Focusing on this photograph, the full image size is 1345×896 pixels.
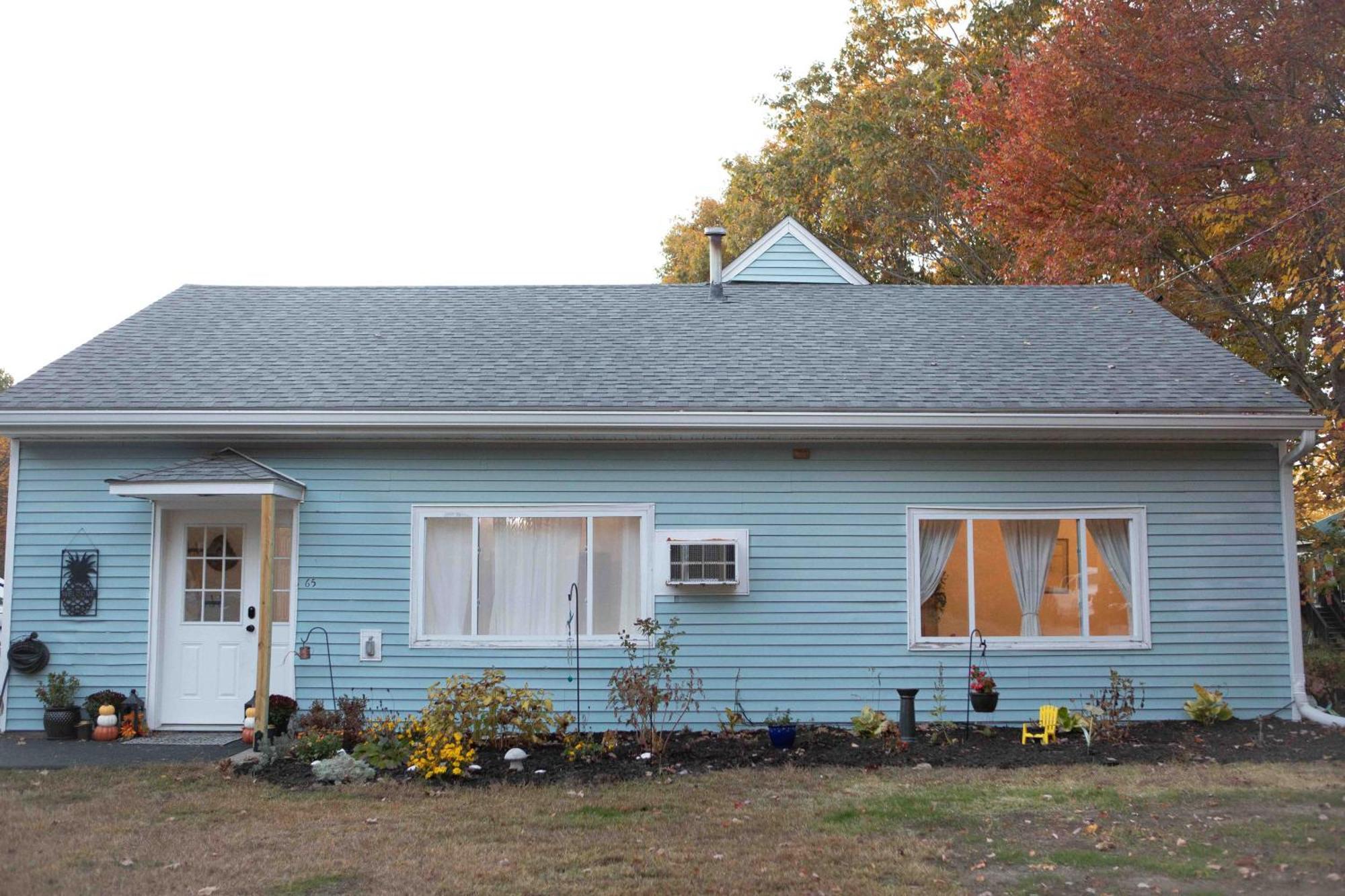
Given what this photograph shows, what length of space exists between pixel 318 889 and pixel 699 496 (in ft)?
16.0

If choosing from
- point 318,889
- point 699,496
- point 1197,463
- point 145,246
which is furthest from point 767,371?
point 145,246

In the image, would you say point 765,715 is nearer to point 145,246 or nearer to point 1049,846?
point 1049,846

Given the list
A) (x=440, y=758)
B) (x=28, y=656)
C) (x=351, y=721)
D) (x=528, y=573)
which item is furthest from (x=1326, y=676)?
(x=28, y=656)

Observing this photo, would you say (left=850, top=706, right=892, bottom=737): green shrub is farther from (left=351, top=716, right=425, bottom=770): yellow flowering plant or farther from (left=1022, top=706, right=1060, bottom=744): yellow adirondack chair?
(left=351, top=716, right=425, bottom=770): yellow flowering plant

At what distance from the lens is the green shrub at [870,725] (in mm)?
8742

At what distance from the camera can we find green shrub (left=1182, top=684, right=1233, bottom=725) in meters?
Result: 9.09

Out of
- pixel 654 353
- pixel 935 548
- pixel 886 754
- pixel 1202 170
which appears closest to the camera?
pixel 886 754

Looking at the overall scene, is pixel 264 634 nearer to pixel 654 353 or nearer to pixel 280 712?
pixel 280 712

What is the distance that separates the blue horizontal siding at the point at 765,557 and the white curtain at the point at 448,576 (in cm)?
18

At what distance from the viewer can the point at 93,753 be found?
27.4 ft

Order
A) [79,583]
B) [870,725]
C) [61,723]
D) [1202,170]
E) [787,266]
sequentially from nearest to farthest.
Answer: [870,725] → [61,723] → [79,583] → [787,266] → [1202,170]

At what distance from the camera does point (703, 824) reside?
6.20 metres

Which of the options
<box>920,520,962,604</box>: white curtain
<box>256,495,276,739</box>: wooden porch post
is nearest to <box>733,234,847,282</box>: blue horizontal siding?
<box>920,520,962,604</box>: white curtain

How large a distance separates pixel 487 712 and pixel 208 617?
115 inches
